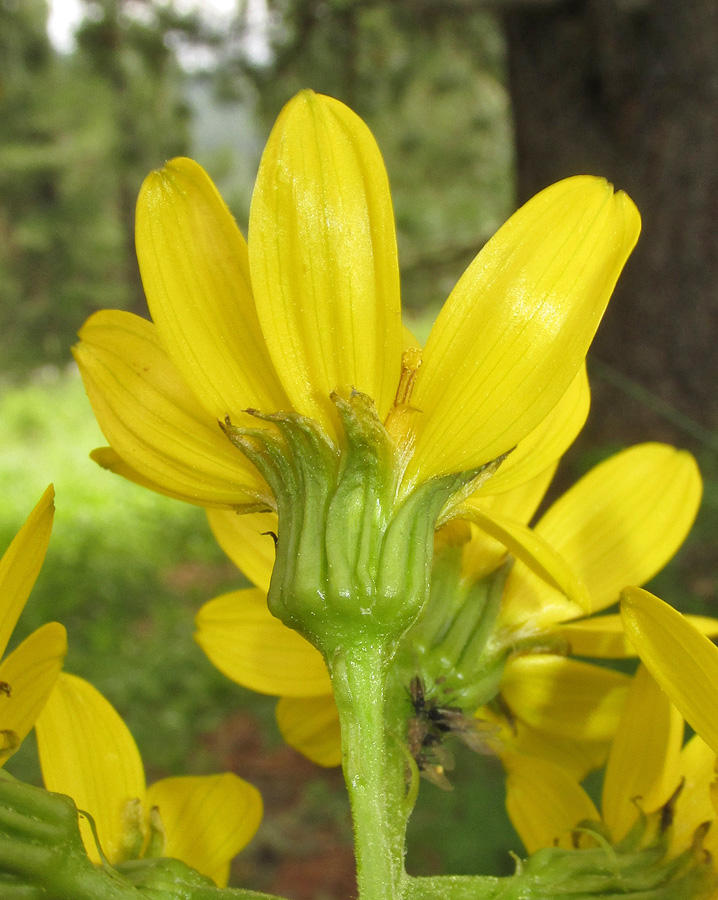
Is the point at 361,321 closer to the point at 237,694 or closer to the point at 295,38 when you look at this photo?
the point at 237,694

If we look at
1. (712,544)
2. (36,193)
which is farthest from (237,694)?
(36,193)

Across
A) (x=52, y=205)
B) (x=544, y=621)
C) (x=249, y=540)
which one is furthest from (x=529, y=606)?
(x=52, y=205)

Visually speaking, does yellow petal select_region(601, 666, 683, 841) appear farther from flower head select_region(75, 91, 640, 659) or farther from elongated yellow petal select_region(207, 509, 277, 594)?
elongated yellow petal select_region(207, 509, 277, 594)

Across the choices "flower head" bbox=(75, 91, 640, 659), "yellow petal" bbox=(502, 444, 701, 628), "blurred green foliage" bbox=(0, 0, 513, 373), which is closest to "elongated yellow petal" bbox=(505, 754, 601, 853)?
"yellow petal" bbox=(502, 444, 701, 628)

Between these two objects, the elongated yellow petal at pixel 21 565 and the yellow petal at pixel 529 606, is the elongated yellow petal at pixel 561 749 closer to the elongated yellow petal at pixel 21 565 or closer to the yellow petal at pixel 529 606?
the yellow petal at pixel 529 606

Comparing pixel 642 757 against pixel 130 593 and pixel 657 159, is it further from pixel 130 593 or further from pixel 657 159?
pixel 130 593

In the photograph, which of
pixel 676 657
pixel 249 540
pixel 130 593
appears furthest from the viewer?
pixel 130 593

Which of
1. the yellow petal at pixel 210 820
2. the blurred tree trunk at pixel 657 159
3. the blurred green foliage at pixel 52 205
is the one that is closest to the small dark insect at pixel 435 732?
the yellow petal at pixel 210 820
